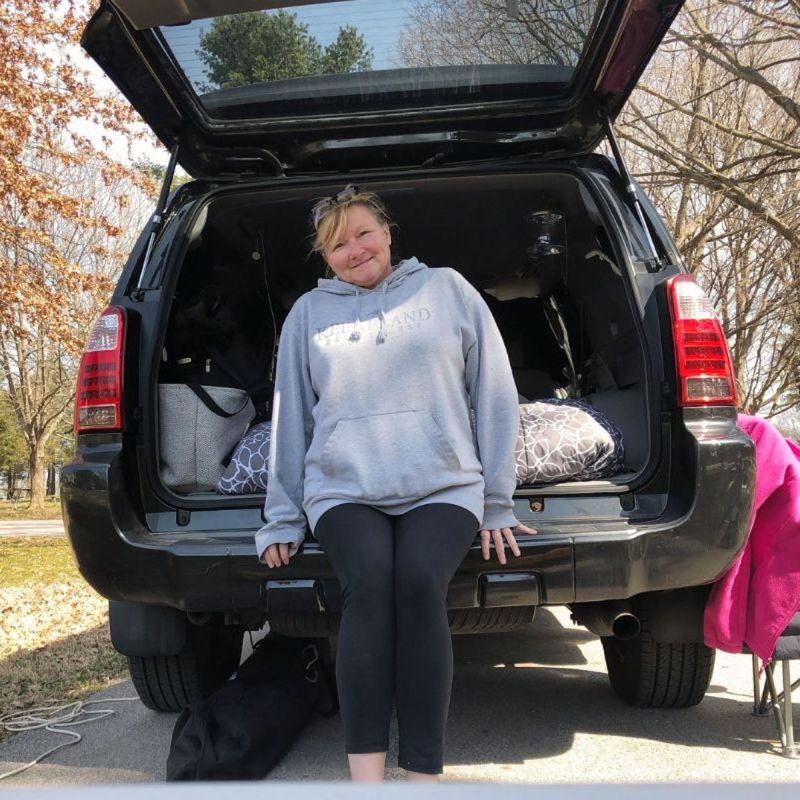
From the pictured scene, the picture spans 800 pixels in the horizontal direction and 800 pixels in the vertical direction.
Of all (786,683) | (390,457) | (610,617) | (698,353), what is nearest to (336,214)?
(390,457)

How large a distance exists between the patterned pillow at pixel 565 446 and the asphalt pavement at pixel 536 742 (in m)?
0.85

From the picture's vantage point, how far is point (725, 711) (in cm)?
304

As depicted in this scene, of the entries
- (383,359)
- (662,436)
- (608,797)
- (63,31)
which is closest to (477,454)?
(383,359)

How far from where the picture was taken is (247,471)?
2.58 meters

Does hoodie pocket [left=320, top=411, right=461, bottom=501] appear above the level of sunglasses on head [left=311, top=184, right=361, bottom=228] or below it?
below

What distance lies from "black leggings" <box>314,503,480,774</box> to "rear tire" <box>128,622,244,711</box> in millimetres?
935

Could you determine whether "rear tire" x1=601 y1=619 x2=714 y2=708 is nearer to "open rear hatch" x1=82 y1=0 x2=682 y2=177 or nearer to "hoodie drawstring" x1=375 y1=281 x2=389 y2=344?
"hoodie drawstring" x1=375 y1=281 x2=389 y2=344

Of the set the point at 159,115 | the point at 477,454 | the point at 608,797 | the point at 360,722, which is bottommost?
the point at 360,722

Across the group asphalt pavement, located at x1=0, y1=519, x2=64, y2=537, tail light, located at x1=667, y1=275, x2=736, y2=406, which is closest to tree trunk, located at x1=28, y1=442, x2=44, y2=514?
asphalt pavement, located at x1=0, y1=519, x2=64, y2=537

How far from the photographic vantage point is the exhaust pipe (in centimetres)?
250

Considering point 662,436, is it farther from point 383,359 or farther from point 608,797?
point 608,797

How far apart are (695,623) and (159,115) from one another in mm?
2353

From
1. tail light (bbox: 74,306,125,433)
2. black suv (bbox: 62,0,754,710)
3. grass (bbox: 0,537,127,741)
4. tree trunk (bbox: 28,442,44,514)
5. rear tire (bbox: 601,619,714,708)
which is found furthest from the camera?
tree trunk (bbox: 28,442,44,514)

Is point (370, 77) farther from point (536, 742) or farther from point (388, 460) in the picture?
point (536, 742)
